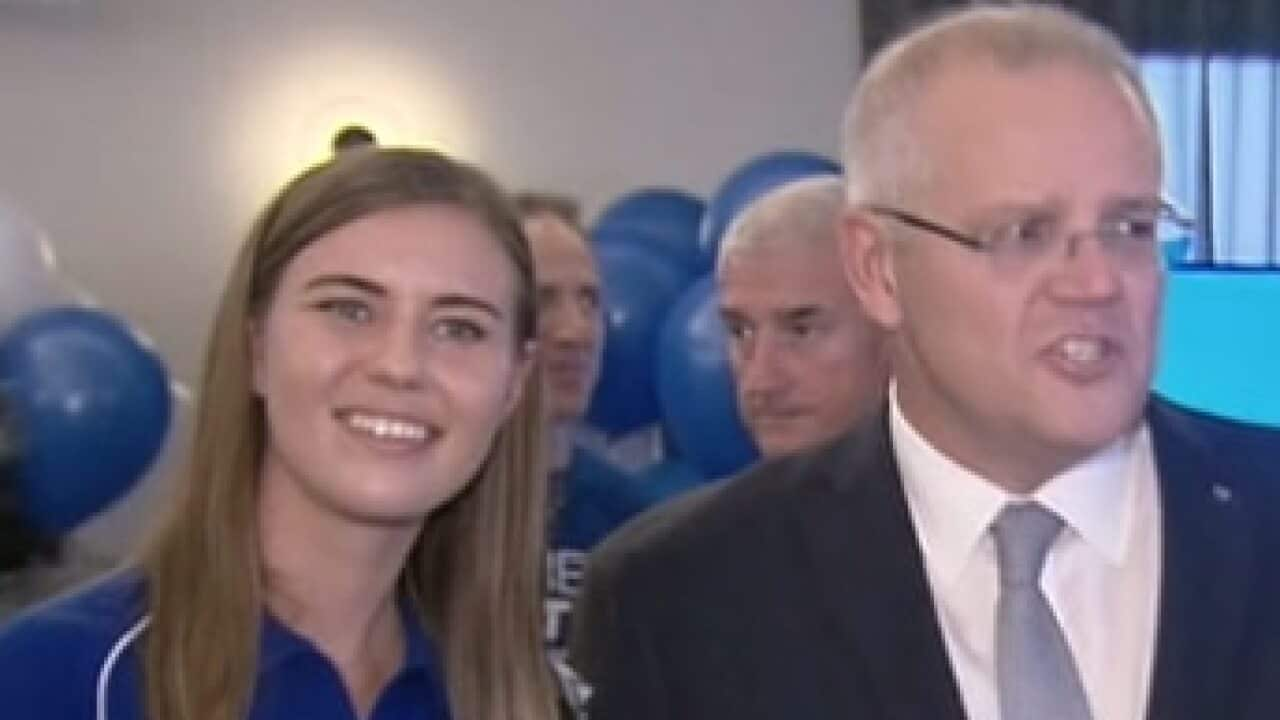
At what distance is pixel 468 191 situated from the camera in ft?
5.00

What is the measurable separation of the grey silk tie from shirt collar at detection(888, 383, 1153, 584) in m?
0.01

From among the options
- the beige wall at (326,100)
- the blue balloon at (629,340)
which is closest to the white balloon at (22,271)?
the blue balloon at (629,340)

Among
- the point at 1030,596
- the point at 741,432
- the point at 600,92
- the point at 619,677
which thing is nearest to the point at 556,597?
the point at 741,432

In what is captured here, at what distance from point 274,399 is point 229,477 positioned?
75 mm

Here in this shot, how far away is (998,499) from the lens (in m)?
1.49

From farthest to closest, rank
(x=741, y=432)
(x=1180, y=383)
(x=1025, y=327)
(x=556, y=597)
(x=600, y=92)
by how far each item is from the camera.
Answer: (x=600, y=92) → (x=741, y=432) → (x=556, y=597) → (x=1180, y=383) → (x=1025, y=327)

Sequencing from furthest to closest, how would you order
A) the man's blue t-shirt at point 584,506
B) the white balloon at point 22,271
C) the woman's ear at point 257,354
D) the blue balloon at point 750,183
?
the blue balloon at point 750,183 → the white balloon at point 22,271 → the man's blue t-shirt at point 584,506 → the woman's ear at point 257,354

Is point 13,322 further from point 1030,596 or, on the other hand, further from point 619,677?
point 1030,596

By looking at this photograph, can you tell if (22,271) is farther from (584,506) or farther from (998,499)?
(998,499)

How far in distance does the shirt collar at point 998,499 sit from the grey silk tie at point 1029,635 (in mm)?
13

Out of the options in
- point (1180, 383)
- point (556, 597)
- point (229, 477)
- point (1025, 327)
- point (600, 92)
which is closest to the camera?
point (1025, 327)

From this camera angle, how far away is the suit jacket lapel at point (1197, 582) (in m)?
1.42

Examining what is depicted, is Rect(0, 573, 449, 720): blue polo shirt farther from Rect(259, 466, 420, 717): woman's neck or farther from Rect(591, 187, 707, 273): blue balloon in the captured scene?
Rect(591, 187, 707, 273): blue balloon

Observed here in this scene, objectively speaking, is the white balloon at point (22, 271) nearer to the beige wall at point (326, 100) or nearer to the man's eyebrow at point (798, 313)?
the man's eyebrow at point (798, 313)
